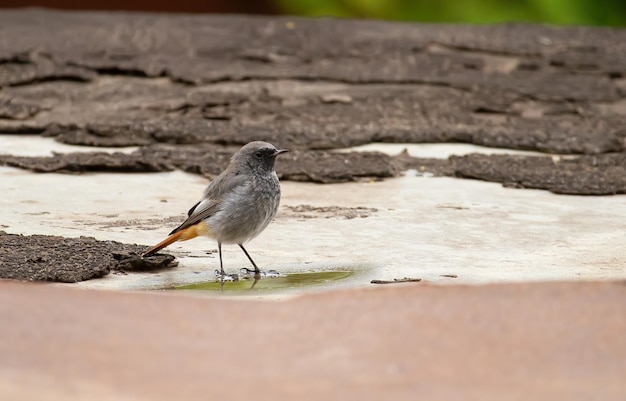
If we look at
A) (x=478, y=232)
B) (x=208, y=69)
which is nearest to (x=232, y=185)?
(x=478, y=232)

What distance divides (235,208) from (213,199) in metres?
0.17

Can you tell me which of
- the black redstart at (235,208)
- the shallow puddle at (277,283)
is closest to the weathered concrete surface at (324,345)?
the shallow puddle at (277,283)

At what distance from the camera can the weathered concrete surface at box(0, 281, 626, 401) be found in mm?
3521

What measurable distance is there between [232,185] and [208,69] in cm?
479

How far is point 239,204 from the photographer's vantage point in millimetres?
6074

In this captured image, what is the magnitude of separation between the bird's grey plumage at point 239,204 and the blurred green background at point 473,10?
28.6 feet

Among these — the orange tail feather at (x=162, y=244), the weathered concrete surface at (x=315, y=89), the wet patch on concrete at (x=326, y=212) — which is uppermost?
the weathered concrete surface at (x=315, y=89)

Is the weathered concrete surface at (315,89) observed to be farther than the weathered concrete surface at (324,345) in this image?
Yes

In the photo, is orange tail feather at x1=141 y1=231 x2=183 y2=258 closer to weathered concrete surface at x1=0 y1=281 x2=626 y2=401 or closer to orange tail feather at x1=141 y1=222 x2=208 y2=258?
orange tail feather at x1=141 y1=222 x2=208 y2=258

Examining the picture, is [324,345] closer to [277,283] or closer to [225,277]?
[277,283]

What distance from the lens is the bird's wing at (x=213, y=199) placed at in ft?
19.9

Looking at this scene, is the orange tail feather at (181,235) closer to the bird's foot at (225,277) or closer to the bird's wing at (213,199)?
the bird's wing at (213,199)

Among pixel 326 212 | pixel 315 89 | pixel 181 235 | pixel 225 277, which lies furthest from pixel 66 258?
pixel 315 89

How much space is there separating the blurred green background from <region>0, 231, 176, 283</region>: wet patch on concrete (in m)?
9.02
